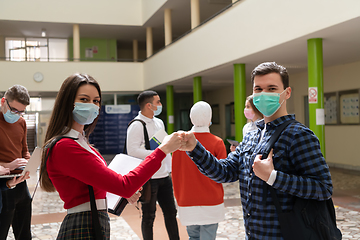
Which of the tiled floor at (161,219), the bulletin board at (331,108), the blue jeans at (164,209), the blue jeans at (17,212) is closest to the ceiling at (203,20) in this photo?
the bulletin board at (331,108)

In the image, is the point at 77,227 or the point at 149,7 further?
the point at 149,7

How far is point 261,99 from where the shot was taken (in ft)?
6.20

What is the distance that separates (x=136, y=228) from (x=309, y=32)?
14.7ft

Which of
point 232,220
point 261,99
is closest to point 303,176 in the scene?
point 261,99

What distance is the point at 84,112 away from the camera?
1980 millimetres

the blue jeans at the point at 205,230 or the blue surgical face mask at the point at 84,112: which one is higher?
the blue surgical face mask at the point at 84,112

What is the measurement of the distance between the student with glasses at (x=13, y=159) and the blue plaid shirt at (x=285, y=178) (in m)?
2.39

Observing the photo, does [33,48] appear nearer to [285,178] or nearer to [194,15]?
[194,15]

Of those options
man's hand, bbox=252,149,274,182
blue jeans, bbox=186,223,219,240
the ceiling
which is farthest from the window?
man's hand, bbox=252,149,274,182

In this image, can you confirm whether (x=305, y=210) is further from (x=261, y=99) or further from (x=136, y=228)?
(x=136, y=228)

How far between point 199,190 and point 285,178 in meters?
1.70

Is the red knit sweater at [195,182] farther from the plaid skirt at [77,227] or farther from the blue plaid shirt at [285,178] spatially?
the plaid skirt at [77,227]

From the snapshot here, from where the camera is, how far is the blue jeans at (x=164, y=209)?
3.69 metres

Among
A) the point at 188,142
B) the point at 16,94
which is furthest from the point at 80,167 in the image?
the point at 16,94
